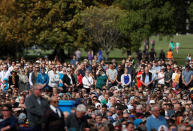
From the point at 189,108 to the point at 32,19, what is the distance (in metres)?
35.0

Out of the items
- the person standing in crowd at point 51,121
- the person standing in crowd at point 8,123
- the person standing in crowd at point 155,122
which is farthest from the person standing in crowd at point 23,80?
the person standing in crowd at point 51,121

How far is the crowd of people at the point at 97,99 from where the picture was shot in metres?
12.5

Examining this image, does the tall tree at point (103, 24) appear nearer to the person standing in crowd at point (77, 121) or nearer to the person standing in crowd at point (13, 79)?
the person standing in crowd at point (13, 79)

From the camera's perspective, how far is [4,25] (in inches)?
1999

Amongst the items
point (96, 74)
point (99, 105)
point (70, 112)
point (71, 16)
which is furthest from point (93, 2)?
point (70, 112)

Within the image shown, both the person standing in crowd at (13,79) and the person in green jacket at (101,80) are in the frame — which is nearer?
the person standing in crowd at (13,79)

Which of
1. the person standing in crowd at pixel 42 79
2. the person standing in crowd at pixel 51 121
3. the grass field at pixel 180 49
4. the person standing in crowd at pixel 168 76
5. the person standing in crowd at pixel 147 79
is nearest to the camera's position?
the person standing in crowd at pixel 51 121

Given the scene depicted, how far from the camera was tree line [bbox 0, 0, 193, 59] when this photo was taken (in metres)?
48.1

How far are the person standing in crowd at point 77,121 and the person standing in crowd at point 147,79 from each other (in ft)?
39.8

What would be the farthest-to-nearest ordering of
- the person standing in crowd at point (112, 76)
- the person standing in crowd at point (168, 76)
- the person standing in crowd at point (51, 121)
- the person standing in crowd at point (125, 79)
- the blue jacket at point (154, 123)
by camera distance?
the person standing in crowd at point (168, 76), the person standing in crowd at point (112, 76), the person standing in crowd at point (125, 79), the blue jacket at point (154, 123), the person standing in crowd at point (51, 121)

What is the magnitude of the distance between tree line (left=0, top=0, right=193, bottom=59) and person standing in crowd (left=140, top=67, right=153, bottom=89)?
2278cm

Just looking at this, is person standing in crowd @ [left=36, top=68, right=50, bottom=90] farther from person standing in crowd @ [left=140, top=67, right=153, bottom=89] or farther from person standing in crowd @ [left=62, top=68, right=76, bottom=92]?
person standing in crowd @ [left=140, top=67, right=153, bottom=89]

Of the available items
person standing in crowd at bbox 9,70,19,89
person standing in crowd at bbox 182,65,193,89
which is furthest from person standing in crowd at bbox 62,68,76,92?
person standing in crowd at bbox 182,65,193,89

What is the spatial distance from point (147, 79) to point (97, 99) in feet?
16.6
